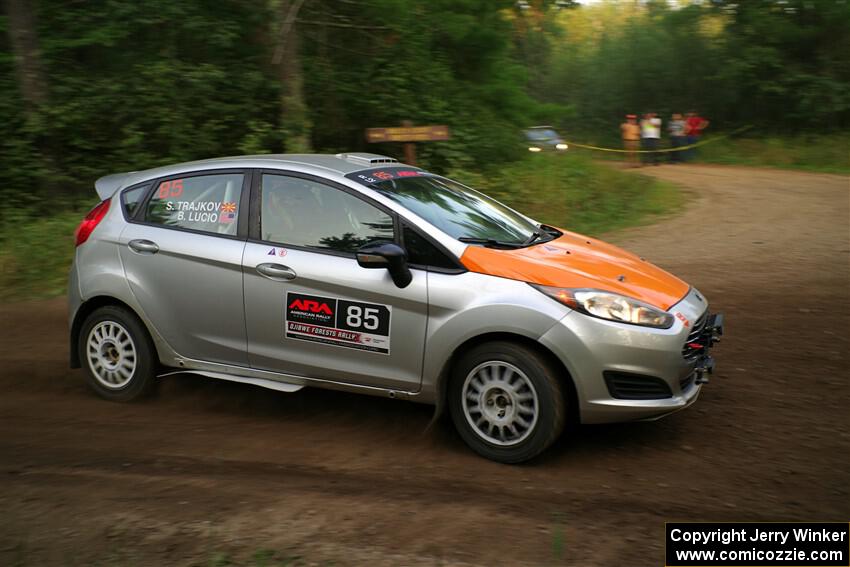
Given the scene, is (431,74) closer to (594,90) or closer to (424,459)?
→ (424,459)

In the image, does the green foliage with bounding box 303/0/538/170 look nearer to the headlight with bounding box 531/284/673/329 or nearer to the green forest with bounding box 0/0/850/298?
the green forest with bounding box 0/0/850/298

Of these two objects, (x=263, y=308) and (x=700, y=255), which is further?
(x=700, y=255)

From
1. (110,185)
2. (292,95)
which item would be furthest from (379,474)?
(292,95)

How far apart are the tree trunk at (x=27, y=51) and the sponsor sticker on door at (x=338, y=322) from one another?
10.9 meters

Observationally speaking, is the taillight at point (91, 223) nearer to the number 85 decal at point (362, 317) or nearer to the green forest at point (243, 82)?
the number 85 decal at point (362, 317)

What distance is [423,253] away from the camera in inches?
→ 206

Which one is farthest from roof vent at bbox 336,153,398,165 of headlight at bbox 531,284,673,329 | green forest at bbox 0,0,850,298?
green forest at bbox 0,0,850,298

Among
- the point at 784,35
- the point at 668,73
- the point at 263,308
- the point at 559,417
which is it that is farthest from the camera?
the point at 668,73

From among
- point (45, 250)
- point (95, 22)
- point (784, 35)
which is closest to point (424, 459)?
point (45, 250)

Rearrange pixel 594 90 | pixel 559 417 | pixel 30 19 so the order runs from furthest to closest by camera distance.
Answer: pixel 594 90
pixel 30 19
pixel 559 417

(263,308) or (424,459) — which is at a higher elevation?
(263,308)

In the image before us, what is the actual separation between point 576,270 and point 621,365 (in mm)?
684

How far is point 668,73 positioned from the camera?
118 feet

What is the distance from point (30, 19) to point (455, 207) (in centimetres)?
1114
